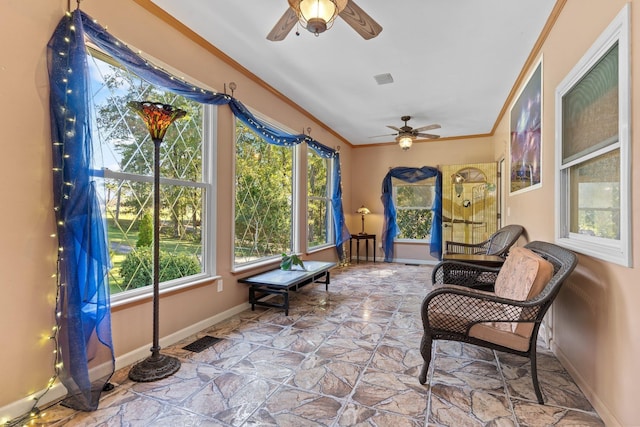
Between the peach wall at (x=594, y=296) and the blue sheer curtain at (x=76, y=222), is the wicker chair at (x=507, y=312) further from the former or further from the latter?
the blue sheer curtain at (x=76, y=222)

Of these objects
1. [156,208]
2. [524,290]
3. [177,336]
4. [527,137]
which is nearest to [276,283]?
[177,336]

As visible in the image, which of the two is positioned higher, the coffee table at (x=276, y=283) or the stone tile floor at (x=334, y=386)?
the coffee table at (x=276, y=283)

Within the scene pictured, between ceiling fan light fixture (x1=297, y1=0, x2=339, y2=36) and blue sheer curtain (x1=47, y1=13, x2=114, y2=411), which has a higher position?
ceiling fan light fixture (x1=297, y1=0, x2=339, y2=36)

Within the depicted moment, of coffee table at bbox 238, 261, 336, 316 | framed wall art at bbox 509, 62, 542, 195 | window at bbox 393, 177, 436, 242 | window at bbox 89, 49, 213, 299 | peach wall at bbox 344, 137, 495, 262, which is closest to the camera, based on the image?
window at bbox 89, 49, 213, 299

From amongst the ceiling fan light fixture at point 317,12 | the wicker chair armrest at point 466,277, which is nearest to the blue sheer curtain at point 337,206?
the wicker chair armrest at point 466,277

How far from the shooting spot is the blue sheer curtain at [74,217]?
70.8 inches

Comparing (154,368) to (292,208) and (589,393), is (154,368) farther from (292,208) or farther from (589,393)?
(292,208)

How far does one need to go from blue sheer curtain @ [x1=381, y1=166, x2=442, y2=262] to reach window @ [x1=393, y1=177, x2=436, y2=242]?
0.14 m

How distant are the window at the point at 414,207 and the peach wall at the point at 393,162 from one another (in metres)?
0.30

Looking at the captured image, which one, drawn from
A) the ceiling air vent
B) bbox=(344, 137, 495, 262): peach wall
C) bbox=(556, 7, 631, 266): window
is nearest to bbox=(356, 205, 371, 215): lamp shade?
bbox=(344, 137, 495, 262): peach wall

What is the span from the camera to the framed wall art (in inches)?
118

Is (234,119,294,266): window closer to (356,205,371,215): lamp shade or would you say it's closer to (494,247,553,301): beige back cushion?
(356,205,371,215): lamp shade

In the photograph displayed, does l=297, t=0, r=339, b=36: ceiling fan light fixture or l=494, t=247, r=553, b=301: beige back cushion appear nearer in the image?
l=297, t=0, r=339, b=36: ceiling fan light fixture

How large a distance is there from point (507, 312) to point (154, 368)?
246 centimetres
